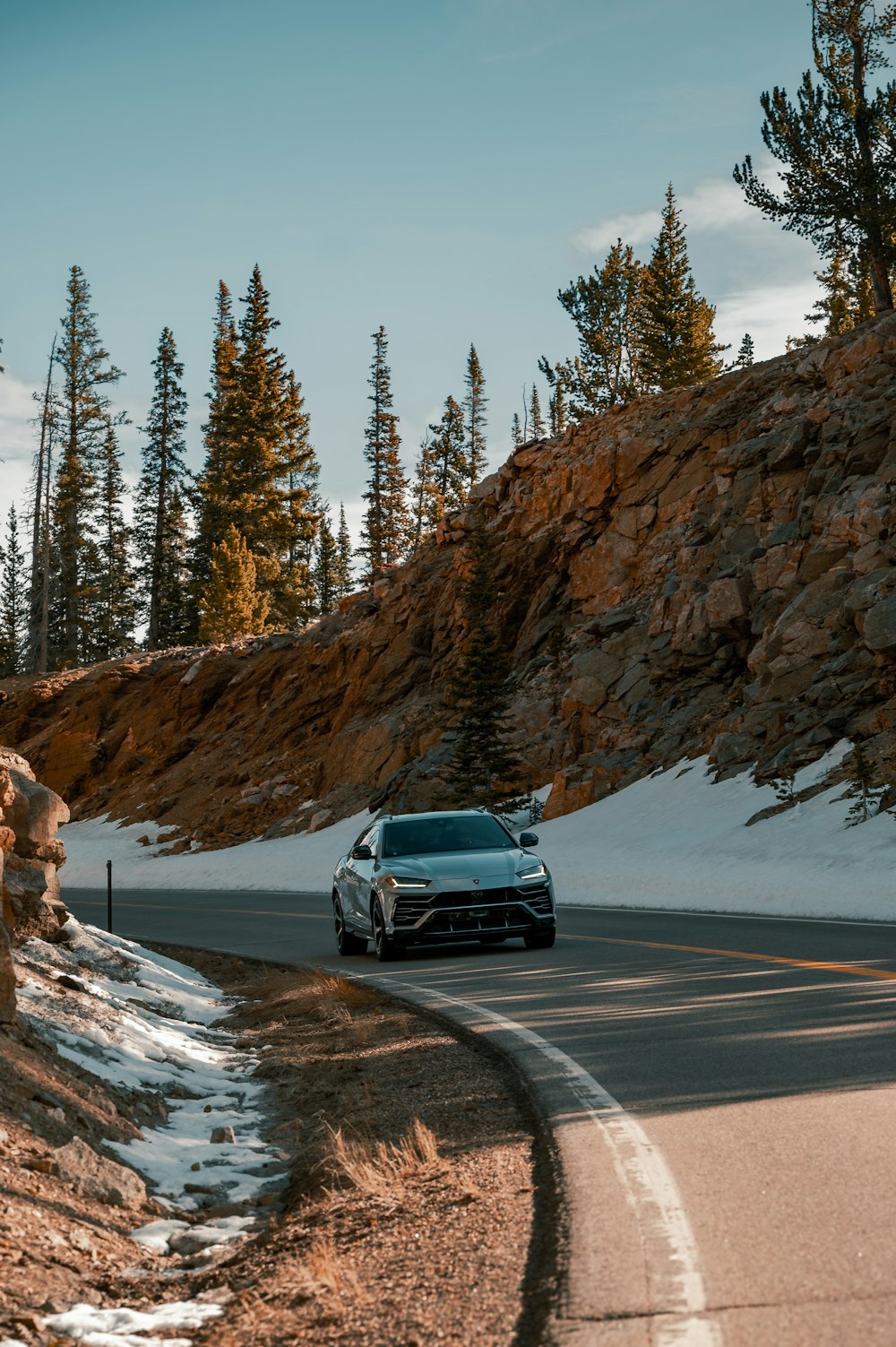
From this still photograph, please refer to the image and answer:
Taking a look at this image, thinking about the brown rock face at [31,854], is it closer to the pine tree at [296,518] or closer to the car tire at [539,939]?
the car tire at [539,939]

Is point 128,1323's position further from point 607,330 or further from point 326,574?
point 326,574

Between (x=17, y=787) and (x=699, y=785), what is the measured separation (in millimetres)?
22373

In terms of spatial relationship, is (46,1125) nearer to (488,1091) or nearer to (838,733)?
(488,1091)

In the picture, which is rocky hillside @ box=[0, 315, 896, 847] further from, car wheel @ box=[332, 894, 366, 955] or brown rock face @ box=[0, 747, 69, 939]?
brown rock face @ box=[0, 747, 69, 939]

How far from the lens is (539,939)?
15.5 m

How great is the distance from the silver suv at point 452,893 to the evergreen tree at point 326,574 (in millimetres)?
88312

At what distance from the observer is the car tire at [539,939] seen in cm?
1534

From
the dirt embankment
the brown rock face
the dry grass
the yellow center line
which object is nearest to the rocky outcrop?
the brown rock face

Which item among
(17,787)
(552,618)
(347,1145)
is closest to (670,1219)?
(347,1145)

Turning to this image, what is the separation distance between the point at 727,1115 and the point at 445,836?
9.69 m

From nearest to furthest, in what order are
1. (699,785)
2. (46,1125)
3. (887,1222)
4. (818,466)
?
1. (887,1222)
2. (46,1125)
3. (699,785)
4. (818,466)

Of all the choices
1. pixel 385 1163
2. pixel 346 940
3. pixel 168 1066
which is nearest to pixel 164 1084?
pixel 168 1066

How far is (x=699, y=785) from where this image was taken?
104 ft

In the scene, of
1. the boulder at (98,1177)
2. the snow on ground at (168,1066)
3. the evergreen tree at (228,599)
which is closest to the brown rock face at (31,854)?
the snow on ground at (168,1066)
